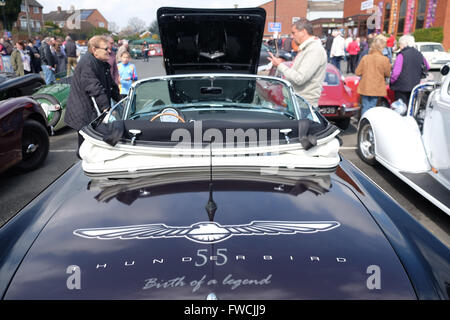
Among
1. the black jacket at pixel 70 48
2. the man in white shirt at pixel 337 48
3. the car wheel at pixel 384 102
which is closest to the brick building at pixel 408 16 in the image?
Result: the man in white shirt at pixel 337 48

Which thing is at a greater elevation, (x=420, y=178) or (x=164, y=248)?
(x=164, y=248)

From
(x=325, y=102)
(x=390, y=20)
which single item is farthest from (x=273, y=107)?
(x=390, y=20)

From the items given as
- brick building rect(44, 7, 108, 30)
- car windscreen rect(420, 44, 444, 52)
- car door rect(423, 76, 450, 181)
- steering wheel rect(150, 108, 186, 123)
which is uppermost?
brick building rect(44, 7, 108, 30)

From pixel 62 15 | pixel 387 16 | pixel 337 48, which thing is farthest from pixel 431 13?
pixel 62 15

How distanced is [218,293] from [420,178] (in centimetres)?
359

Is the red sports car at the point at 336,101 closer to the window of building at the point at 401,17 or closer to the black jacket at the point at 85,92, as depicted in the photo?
the black jacket at the point at 85,92

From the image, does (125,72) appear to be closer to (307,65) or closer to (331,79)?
(331,79)

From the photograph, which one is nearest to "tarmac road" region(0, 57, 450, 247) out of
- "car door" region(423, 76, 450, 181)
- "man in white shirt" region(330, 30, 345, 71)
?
"car door" region(423, 76, 450, 181)

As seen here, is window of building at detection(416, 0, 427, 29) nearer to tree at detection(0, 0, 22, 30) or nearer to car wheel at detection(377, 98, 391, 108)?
car wheel at detection(377, 98, 391, 108)

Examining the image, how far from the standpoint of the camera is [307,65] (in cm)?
476

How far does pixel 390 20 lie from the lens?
3659 centimetres

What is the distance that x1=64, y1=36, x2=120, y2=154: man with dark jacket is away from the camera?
494cm

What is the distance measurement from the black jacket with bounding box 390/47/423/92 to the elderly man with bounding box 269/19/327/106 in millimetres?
2753
